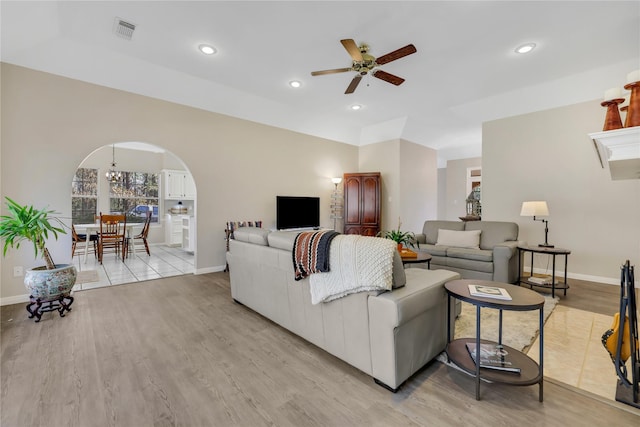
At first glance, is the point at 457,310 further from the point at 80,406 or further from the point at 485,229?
the point at 80,406

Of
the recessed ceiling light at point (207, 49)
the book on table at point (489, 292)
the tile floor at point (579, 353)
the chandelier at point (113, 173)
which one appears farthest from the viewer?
the chandelier at point (113, 173)

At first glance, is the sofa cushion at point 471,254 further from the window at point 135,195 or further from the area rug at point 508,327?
the window at point 135,195

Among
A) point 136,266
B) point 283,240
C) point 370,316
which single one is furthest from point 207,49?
point 136,266

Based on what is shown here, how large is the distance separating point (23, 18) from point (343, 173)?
18.8 feet

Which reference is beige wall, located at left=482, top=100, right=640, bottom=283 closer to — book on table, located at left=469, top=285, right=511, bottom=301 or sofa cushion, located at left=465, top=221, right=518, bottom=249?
sofa cushion, located at left=465, top=221, right=518, bottom=249

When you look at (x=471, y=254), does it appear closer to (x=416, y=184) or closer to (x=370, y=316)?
(x=370, y=316)

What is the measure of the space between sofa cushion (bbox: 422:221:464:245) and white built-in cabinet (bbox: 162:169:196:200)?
628 cm

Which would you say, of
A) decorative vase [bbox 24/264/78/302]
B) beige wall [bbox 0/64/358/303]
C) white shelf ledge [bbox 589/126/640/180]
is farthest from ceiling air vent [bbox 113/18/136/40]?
white shelf ledge [bbox 589/126/640/180]

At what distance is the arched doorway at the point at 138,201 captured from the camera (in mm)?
5949

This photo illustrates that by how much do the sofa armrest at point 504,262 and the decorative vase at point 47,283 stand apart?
5171mm

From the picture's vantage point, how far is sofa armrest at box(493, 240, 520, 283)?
3.65m

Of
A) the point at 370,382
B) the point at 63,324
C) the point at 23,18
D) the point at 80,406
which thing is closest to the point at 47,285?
the point at 63,324

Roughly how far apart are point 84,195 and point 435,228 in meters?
8.27

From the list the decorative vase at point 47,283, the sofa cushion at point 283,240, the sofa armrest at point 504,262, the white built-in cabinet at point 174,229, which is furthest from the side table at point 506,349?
the white built-in cabinet at point 174,229
